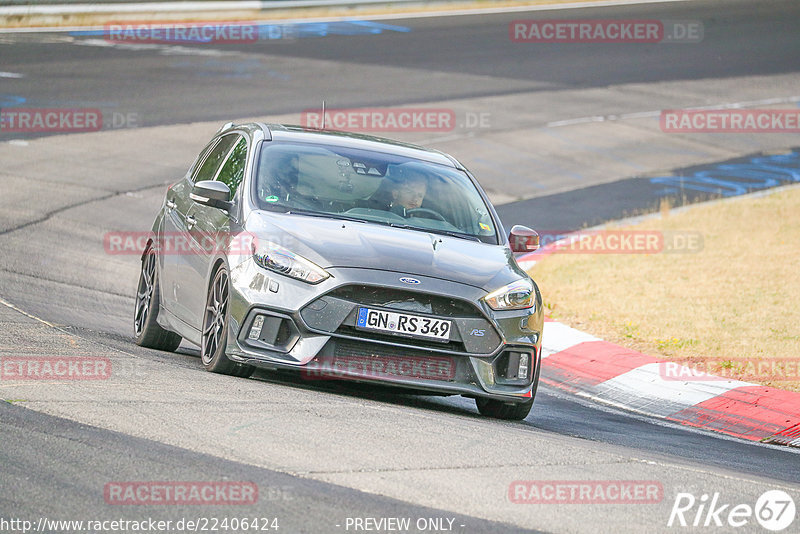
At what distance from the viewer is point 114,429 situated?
20.0ft

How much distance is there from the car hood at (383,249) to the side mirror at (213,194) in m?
0.39

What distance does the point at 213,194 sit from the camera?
8508mm

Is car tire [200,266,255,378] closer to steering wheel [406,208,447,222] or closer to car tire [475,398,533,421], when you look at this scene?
steering wheel [406,208,447,222]

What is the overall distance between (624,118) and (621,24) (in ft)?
32.2

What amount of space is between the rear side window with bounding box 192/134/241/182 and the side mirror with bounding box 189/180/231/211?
932mm

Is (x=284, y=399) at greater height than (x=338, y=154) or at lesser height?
lesser

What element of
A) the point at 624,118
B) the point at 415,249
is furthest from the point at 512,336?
the point at 624,118

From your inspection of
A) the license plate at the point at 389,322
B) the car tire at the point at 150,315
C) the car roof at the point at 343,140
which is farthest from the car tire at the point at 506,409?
the car tire at the point at 150,315

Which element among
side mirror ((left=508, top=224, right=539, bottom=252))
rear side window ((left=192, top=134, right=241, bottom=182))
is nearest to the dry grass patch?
side mirror ((left=508, top=224, right=539, bottom=252))

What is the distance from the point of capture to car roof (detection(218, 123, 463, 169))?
928cm

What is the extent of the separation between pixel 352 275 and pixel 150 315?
8.63ft

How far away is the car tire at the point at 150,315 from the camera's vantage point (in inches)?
380

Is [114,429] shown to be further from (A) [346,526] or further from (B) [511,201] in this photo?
(B) [511,201]

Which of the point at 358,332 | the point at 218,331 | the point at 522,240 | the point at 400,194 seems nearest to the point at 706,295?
the point at 522,240
